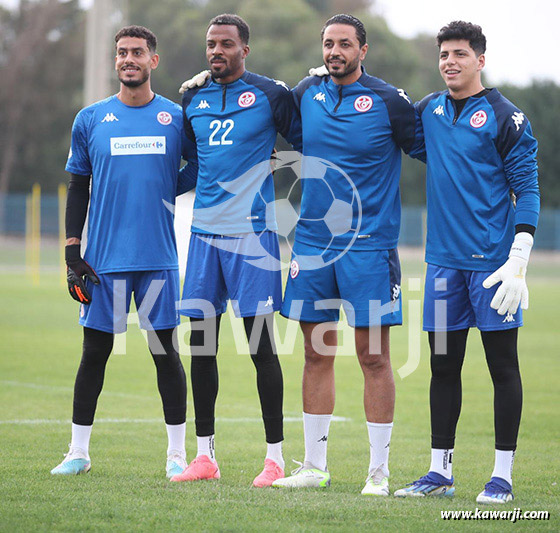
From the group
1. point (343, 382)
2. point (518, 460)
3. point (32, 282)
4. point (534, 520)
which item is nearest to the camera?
point (534, 520)

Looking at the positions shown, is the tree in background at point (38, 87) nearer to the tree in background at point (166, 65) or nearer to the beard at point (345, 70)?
the tree in background at point (166, 65)

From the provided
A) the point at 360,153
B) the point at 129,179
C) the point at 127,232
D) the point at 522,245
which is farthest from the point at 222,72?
the point at 522,245

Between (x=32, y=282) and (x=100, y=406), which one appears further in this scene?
(x=32, y=282)

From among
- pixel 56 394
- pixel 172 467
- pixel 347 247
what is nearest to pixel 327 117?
pixel 347 247

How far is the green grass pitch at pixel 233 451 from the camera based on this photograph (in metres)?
4.27

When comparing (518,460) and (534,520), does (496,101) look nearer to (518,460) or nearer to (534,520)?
(534,520)

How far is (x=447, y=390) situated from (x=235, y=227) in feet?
4.90

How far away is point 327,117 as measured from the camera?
5.09 meters

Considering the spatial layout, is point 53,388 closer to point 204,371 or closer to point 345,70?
point 204,371

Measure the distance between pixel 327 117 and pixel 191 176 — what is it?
3.40 feet

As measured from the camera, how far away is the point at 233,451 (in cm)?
630

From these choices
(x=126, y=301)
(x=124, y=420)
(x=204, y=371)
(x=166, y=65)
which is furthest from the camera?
(x=166, y=65)

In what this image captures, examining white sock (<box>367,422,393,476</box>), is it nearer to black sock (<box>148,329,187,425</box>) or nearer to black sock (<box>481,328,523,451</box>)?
black sock (<box>481,328,523,451</box>)

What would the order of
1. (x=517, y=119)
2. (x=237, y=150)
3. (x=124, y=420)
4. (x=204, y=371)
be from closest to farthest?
(x=517, y=119)
(x=237, y=150)
(x=204, y=371)
(x=124, y=420)
